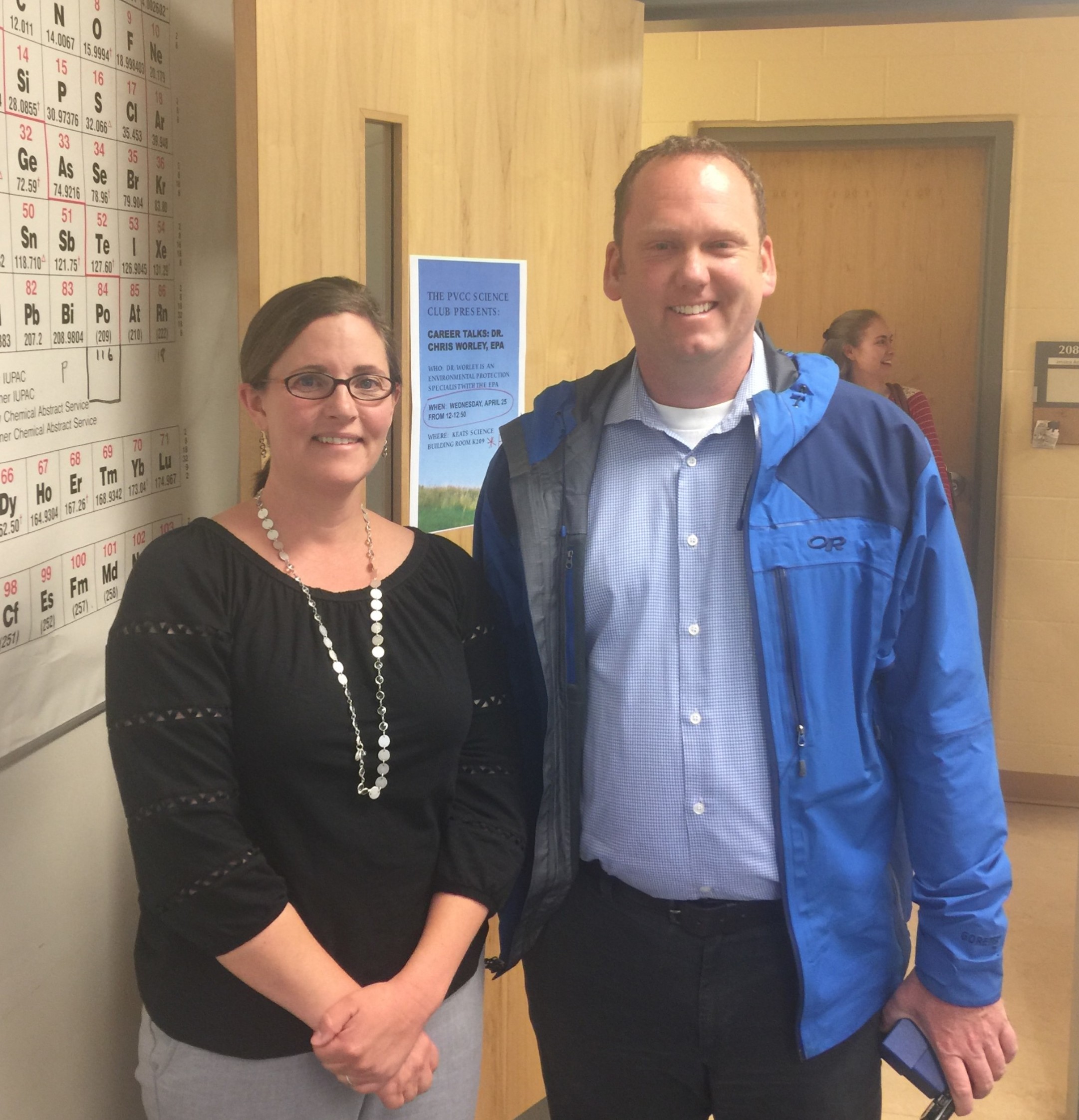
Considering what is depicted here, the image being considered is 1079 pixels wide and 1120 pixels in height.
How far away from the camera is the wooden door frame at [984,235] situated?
12.8 feet

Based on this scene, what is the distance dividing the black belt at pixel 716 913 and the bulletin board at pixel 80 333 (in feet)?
2.49

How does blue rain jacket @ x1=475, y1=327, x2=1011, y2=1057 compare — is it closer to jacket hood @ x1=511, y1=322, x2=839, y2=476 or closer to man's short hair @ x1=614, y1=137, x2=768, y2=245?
jacket hood @ x1=511, y1=322, x2=839, y2=476

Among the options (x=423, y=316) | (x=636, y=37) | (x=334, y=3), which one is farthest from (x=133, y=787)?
(x=636, y=37)

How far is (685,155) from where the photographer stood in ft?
4.47

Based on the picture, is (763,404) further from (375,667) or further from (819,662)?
(375,667)

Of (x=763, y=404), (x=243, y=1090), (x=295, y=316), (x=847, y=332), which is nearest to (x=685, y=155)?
(x=763, y=404)

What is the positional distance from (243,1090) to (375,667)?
1.48ft

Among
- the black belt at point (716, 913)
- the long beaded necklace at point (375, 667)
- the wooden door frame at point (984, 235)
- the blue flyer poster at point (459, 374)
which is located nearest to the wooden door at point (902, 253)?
the wooden door frame at point (984, 235)

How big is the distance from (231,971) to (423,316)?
42.6 inches

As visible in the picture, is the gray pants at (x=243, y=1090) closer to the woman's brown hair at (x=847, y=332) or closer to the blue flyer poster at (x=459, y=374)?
the blue flyer poster at (x=459, y=374)

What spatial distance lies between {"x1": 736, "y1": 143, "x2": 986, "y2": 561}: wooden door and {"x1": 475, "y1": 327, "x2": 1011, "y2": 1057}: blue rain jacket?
2874 millimetres

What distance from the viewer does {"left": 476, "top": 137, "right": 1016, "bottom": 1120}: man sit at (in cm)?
132

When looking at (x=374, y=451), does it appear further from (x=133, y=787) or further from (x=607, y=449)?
(x=133, y=787)

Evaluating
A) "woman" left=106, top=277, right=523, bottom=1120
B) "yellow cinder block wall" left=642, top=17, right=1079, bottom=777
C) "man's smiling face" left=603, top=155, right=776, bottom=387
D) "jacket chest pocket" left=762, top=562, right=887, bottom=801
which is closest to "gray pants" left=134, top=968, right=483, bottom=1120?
"woman" left=106, top=277, right=523, bottom=1120
